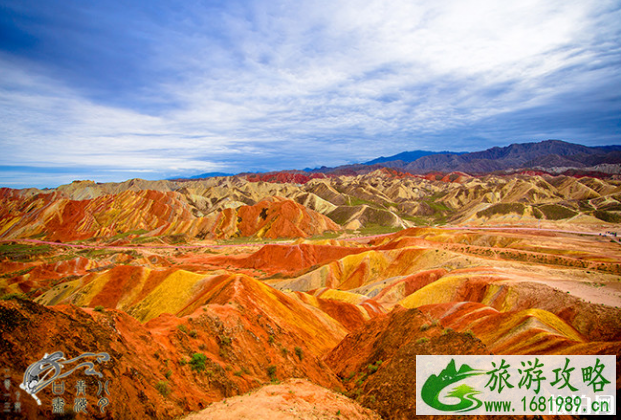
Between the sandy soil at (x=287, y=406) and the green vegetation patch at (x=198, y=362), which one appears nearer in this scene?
the sandy soil at (x=287, y=406)

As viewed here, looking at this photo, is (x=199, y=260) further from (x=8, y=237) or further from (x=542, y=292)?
(x=8, y=237)

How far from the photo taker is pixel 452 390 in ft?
36.0

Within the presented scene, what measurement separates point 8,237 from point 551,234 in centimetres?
15441

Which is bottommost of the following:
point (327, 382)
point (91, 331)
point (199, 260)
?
point (199, 260)

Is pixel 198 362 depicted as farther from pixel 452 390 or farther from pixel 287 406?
pixel 452 390

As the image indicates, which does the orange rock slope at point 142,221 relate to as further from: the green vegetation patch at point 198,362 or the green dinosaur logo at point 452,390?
the green dinosaur logo at point 452,390

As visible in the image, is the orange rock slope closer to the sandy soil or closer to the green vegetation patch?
the green vegetation patch

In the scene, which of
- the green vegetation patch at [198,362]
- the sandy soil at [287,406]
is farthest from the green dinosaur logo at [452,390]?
the green vegetation patch at [198,362]

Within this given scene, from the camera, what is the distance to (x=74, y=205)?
107m

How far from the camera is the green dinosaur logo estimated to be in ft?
34.4

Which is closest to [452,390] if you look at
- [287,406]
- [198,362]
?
[287,406]

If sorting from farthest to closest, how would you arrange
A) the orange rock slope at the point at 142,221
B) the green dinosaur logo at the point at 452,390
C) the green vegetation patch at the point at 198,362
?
the orange rock slope at the point at 142,221, the green vegetation patch at the point at 198,362, the green dinosaur logo at the point at 452,390

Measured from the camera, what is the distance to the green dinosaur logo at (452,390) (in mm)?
10492

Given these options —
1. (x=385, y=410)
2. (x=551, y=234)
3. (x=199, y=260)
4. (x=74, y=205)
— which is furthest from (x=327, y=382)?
(x=74, y=205)
